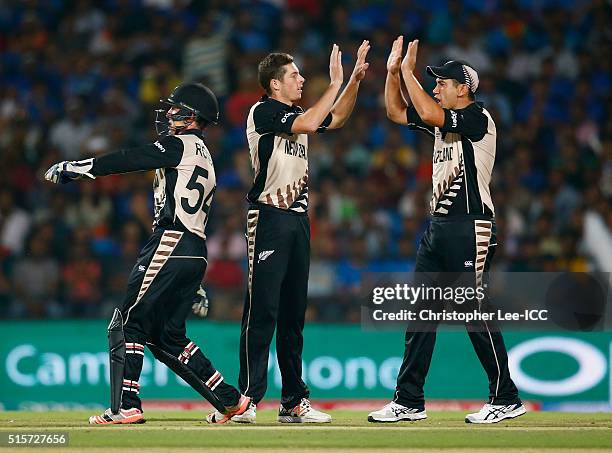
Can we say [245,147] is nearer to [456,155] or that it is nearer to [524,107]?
[524,107]

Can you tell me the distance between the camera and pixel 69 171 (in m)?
7.62

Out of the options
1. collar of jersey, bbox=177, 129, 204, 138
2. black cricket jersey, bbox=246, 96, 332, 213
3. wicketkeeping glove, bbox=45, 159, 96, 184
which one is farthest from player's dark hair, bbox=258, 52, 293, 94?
wicketkeeping glove, bbox=45, 159, 96, 184

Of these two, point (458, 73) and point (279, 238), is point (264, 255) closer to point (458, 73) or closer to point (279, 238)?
point (279, 238)

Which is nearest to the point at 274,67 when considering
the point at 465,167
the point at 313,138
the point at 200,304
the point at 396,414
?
the point at 465,167

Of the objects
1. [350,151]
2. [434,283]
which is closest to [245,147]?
[350,151]

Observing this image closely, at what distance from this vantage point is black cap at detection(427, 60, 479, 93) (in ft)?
26.9

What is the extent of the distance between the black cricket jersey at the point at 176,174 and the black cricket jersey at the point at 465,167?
1581 mm

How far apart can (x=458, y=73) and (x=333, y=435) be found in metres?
2.62

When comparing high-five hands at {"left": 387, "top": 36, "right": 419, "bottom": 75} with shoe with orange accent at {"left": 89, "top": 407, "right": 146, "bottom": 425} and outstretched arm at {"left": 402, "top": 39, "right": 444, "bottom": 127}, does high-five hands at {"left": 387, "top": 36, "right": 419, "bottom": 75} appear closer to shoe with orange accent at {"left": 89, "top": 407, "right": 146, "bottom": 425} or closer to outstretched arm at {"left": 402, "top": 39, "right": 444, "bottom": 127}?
outstretched arm at {"left": 402, "top": 39, "right": 444, "bottom": 127}

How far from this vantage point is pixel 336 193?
1404cm

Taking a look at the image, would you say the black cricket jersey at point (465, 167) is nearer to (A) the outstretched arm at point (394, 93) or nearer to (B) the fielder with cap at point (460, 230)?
(B) the fielder with cap at point (460, 230)

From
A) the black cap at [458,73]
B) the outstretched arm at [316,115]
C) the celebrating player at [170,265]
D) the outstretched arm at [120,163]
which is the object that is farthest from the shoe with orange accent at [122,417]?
the black cap at [458,73]

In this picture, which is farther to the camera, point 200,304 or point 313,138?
point 313,138

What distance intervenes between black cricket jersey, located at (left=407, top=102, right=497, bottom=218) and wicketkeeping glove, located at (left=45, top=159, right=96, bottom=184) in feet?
7.75
